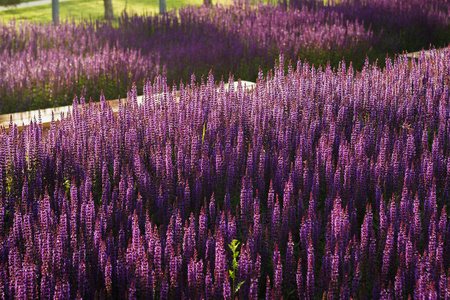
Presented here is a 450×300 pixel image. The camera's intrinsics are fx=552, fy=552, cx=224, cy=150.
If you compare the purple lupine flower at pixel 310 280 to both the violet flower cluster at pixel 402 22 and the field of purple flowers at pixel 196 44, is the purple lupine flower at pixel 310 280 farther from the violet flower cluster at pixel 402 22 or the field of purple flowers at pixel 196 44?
the violet flower cluster at pixel 402 22

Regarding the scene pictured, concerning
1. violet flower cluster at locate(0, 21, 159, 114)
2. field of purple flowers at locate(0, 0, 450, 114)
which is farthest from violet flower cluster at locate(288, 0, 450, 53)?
violet flower cluster at locate(0, 21, 159, 114)

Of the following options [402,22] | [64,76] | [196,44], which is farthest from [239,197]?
[402,22]

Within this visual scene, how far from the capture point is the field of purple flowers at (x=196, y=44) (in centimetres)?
798

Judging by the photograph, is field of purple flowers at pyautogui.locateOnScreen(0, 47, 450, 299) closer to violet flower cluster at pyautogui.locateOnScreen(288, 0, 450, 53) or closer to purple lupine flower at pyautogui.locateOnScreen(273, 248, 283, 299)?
purple lupine flower at pyautogui.locateOnScreen(273, 248, 283, 299)

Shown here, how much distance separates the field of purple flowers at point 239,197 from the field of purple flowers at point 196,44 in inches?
106

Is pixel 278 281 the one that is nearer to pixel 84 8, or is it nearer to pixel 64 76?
pixel 64 76

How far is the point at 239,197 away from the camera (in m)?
3.72

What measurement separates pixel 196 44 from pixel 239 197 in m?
6.69

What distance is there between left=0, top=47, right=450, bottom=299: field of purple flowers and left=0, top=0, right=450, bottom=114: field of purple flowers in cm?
270

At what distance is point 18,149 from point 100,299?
6.74 ft

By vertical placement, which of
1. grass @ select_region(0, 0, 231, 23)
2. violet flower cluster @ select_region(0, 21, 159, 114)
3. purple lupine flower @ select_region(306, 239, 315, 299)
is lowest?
grass @ select_region(0, 0, 231, 23)

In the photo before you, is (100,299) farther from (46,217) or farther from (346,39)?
(346,39)

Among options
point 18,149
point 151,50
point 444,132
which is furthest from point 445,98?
point 151,50

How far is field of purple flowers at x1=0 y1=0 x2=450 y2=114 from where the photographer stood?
26.2 feet
